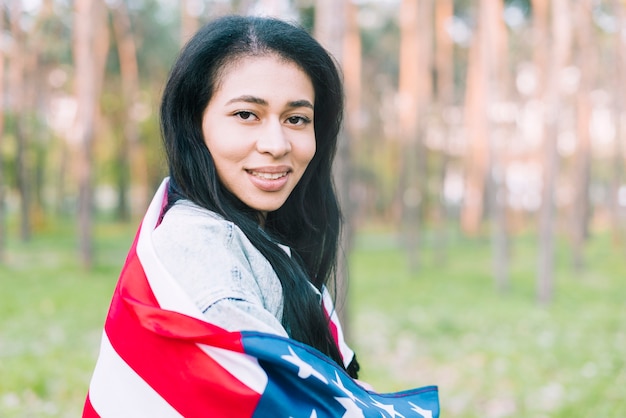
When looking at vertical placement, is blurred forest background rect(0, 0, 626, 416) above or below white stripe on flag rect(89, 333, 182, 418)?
above

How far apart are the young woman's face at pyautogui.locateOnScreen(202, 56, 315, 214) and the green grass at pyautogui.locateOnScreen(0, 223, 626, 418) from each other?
371 centimetres

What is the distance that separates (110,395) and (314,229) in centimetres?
76

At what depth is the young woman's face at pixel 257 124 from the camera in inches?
57.8

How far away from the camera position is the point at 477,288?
40.6 feet

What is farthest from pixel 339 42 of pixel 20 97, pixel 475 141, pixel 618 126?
pixel 475 141

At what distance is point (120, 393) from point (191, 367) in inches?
8.6

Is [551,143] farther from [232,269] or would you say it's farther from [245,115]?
[232,269]

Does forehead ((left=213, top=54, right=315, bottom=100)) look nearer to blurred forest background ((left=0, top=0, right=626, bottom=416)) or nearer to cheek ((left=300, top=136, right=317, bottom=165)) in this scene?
cheek ((left=300, top=136, right=317, bottom=165))

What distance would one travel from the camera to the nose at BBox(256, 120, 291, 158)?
1.48 m

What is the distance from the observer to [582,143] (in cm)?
1617

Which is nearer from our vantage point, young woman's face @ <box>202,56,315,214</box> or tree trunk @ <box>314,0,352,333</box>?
young woman's face @ <box>202,56,315,214</box>

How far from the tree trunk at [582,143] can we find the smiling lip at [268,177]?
1416cm

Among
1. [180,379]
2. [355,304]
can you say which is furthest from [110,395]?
[355,304]

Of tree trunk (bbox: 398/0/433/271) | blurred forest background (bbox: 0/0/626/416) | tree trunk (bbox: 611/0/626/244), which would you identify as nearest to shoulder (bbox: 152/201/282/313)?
blurred forest background (bbox: 0/0/626/416)
